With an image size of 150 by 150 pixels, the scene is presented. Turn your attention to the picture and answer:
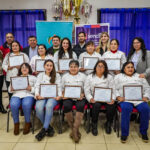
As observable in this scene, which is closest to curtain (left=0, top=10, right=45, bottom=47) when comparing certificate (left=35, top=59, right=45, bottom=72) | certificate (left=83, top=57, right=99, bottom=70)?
certificate (left=35, top=59, right=45, bottom=72)

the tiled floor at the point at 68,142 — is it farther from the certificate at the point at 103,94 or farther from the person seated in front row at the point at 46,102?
the certificate at the point at 103,94

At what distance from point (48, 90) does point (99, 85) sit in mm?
891

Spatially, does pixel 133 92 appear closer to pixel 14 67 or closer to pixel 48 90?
pixel 48 90

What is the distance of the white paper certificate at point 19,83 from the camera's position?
2.81 metres

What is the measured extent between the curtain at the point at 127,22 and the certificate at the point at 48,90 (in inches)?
127

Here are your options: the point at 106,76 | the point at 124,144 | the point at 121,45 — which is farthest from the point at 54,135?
the point at 121,45

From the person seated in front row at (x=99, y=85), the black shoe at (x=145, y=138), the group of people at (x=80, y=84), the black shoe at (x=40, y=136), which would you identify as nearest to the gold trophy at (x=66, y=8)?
the group of people at (x=80, y=84)

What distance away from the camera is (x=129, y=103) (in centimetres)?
256

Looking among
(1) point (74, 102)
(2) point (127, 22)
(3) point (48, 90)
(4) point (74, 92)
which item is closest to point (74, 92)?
(4) point (74, 92)

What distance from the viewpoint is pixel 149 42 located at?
5117mm

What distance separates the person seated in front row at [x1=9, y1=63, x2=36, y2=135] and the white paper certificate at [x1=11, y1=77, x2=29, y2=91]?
0.20ft

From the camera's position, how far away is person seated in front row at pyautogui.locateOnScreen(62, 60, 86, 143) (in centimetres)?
252

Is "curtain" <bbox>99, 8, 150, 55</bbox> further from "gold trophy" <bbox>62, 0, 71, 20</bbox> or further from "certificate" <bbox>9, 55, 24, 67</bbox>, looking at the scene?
"certificate" <bbox>9, 55, 24, 67</bbox>

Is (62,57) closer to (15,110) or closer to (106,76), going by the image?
(106,76)
